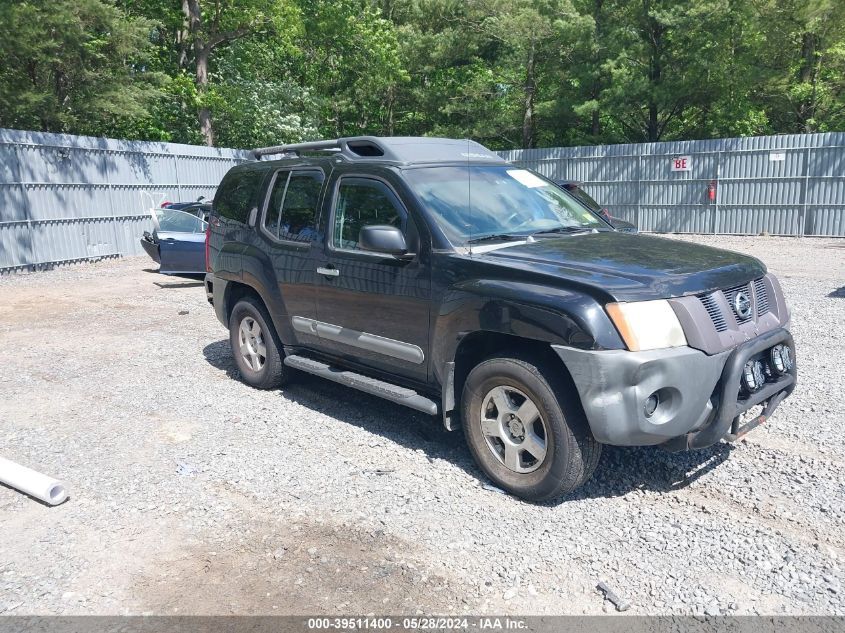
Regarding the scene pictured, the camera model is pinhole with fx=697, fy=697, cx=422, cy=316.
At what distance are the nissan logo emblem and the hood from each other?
0.08m

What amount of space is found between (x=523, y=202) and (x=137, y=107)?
1912cm

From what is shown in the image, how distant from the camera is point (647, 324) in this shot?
356 centimetres

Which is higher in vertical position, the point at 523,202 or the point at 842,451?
the point at 523,202

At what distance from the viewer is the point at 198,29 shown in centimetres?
2438

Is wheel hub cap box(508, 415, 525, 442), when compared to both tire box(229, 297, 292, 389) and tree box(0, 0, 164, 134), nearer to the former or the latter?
tire box(229, 297, 292, 389)

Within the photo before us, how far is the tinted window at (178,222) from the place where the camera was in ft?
41.4

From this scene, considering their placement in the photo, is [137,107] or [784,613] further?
[137,107]

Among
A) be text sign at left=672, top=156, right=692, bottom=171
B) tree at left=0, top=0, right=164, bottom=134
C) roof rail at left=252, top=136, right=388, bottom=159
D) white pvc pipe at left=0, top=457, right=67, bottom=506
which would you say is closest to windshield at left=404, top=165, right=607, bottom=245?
roof rail at left=252, top=136, right=388, bottom=159

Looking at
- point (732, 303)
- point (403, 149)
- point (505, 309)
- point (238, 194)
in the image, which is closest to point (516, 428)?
point (505, 309)

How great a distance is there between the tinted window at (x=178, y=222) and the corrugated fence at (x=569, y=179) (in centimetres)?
422

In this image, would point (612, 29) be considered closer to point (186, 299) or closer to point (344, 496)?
point (186, 299)

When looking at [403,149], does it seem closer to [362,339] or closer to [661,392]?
[362,339]

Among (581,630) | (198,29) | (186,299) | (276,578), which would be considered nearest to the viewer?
(581,630)

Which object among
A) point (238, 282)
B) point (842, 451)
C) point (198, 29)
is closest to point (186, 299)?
point (238, 282)
